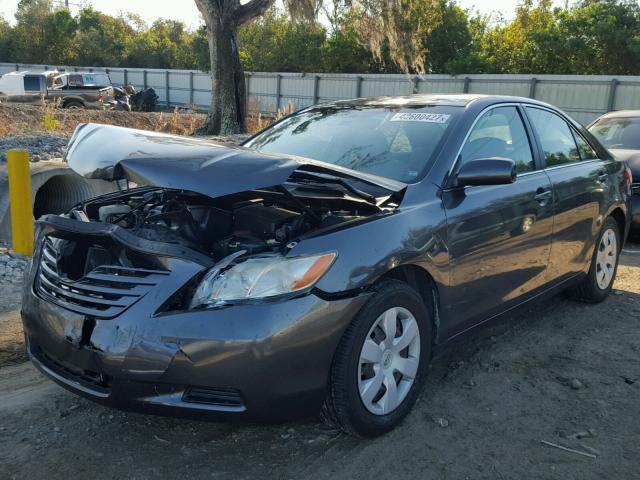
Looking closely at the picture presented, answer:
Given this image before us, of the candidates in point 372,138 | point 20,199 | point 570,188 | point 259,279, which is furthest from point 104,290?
point 20,199

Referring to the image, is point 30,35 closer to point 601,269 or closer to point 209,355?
point 601,269

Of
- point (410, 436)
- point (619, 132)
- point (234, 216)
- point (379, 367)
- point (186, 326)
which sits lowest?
point (410, 436)

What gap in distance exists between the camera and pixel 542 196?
4.15 meters

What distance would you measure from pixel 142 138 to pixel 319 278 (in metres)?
1.34

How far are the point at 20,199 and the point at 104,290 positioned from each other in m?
3.59

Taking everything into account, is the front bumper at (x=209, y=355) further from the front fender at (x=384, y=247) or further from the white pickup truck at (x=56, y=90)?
the white pickup truck at (x=56, y=90)

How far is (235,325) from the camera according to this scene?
2557 mm

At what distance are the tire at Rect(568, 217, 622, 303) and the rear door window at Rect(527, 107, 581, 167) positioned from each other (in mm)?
731

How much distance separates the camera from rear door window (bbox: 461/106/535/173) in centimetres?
383

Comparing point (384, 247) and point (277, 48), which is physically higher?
point (277, 48)

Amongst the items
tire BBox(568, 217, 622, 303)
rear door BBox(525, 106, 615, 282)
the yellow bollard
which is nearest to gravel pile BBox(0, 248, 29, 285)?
the yellow bollard

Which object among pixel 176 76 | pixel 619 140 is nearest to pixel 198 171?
pixel 619 140

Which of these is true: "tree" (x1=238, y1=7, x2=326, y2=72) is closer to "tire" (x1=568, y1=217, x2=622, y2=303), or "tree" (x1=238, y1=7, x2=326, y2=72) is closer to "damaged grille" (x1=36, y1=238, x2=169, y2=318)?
"tire" (x1=568, y1=217, x2=622, y2=303)

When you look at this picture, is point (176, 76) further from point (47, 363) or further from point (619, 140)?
point (47, 363)
